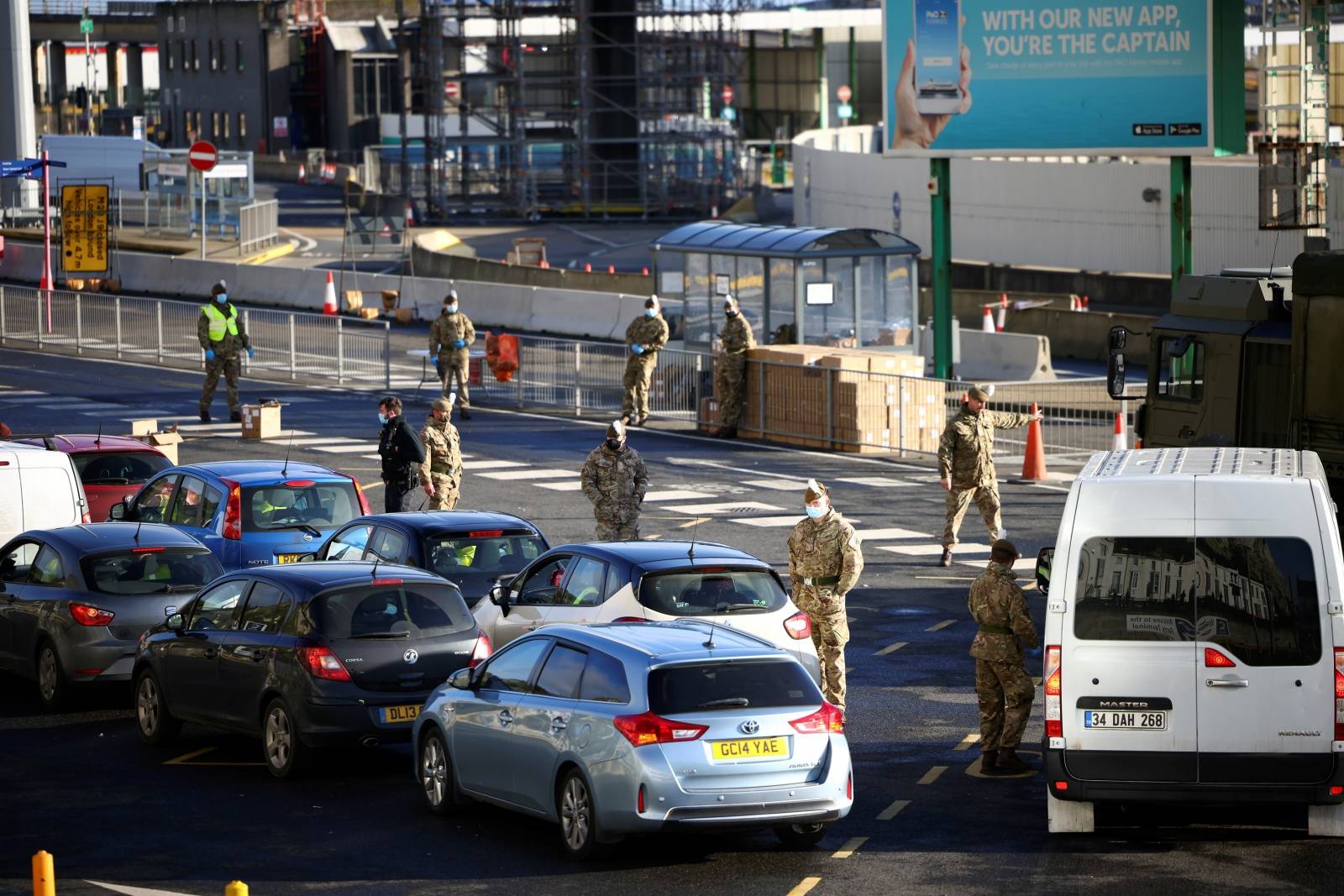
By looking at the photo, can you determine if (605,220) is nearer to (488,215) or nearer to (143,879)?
(488,215)

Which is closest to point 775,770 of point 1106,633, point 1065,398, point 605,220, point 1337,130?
point 1106,633

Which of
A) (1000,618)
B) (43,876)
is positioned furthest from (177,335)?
(43,876)

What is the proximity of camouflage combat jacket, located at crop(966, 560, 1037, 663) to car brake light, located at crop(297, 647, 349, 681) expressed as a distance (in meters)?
4.23

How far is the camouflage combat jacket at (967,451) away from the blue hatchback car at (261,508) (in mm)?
5929

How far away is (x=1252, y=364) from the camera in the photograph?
19531 millimetres

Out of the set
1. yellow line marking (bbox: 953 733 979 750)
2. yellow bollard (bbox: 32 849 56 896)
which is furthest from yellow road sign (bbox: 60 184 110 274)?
yellow bollard (bbox: 32 849 56 896)

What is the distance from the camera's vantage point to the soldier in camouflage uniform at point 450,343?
3198cm

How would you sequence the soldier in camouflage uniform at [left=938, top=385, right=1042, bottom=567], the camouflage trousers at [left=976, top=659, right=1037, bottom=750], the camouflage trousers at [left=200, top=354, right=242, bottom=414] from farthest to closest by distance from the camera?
1. the camouflage trousers at [left=200, top=354, right=242, bottom=414]
2. the soldier in camouflage uniform at [left=938, top=385, right=1042, bottom=567]
3. the camouflage trousers at [left=976, top=659, right=1037, bottom=750]

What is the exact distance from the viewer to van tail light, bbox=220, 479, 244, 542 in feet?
65.5

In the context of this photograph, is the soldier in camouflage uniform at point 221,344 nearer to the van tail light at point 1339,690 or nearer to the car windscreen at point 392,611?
the car windscreen at point 392,611

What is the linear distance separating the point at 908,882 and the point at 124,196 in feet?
175

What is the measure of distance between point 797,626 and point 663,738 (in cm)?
358

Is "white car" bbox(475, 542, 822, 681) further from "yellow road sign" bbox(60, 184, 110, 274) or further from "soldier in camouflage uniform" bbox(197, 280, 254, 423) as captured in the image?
"yellow road sign" bbox(60, 184, 110, 274)

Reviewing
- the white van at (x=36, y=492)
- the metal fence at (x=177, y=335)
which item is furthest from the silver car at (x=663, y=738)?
the metal fence at (x=177, y=335)
